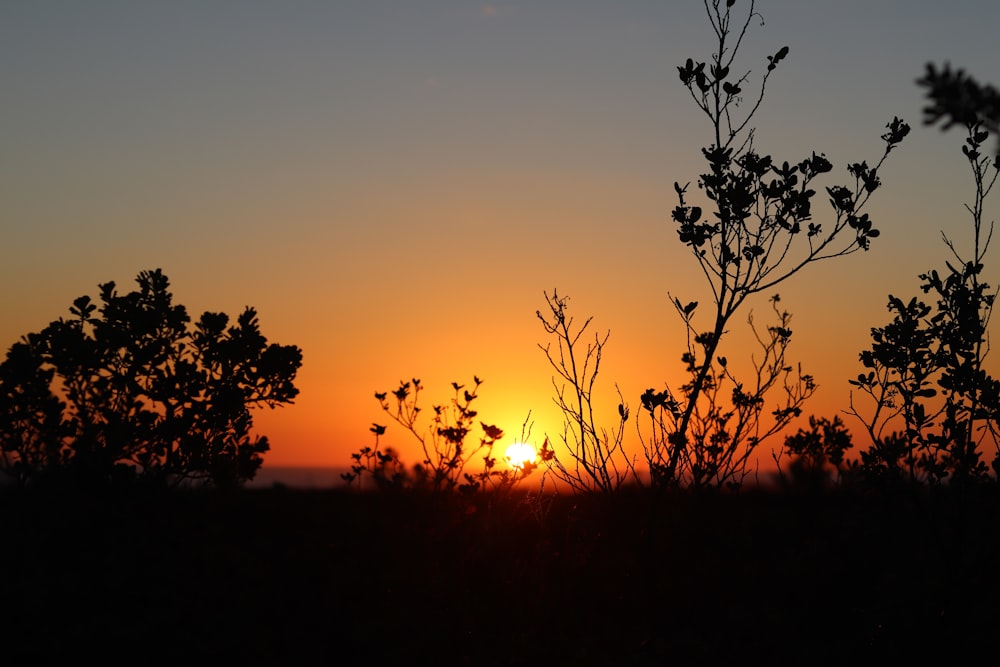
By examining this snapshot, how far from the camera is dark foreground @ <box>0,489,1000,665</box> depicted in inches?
431

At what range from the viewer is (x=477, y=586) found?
45.9 ft

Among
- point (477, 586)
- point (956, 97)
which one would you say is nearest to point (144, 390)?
point (477, 586)

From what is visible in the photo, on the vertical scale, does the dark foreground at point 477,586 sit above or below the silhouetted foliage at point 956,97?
below

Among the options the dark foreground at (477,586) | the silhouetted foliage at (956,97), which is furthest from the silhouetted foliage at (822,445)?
the silhouetted foliage at (956,97)

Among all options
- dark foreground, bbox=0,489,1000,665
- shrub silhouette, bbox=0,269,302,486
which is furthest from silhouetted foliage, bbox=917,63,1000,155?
shrub silhouette, bbox=0,269,302,486

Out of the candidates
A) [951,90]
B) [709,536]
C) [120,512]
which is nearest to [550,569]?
[709,536]

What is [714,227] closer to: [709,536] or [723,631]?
[723,631]

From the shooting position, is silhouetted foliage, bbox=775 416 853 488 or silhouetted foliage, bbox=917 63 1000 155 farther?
silhouetted foliage, bbox=775 416 853 488

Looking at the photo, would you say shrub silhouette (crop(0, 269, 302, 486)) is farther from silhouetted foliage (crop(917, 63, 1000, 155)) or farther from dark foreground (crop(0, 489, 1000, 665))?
silhouetted foliage (crop(917, 63, 1000, 155))

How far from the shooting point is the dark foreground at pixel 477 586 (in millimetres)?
10945

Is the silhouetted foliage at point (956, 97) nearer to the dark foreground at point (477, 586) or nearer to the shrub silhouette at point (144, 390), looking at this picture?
the dark foreground at point (477, 586)

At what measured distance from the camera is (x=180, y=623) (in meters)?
11.5

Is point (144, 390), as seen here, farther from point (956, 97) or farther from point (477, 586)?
point (956, 97)

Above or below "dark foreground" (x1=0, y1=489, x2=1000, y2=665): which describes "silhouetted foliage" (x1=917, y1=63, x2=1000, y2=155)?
above
